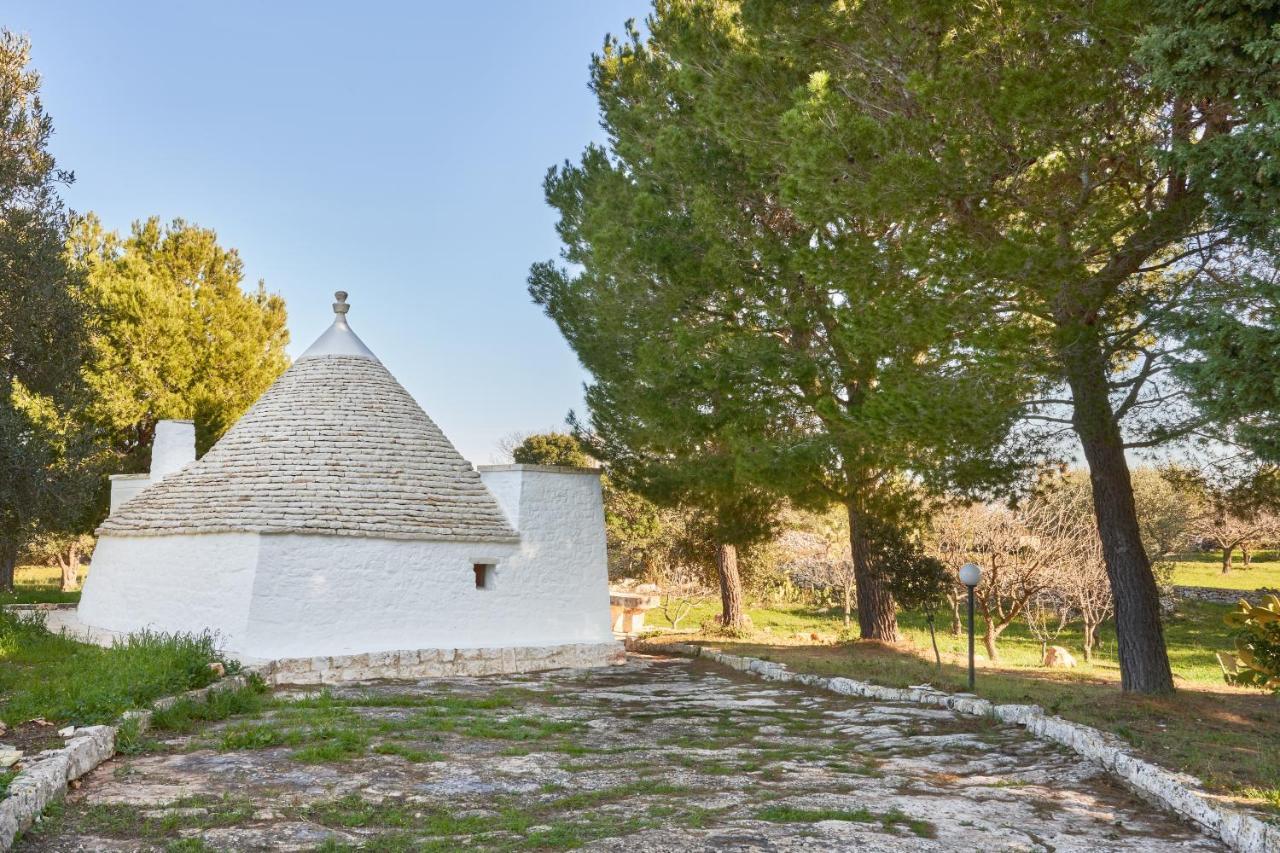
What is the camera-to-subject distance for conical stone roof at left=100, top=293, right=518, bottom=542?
42.4ft

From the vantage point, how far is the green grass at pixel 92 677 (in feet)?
24.6

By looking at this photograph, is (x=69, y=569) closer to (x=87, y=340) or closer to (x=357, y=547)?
(x=87, y=340)

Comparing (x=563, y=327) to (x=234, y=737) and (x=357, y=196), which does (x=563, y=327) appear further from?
(x=234, y=737)

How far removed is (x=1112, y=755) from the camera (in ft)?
21.5

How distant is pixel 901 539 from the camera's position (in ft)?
50.2

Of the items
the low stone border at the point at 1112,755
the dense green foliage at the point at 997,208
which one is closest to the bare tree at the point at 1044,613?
the low stone border at the point at 1112,755

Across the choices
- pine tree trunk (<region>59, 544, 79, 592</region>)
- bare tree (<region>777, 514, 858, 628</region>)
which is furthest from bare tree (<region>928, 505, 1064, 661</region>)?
pine tree trunk (<region>59, 544, 79, 592</region>)

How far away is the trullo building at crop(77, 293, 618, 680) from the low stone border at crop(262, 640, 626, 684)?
3 cm

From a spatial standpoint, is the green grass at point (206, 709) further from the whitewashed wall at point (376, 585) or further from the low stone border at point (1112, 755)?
the low stone border at point (1112, 755)

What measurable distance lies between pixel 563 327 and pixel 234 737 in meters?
12.4

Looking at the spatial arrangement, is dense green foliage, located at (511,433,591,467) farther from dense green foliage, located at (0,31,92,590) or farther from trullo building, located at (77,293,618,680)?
dense green foliage, located at (0,31,92,590)

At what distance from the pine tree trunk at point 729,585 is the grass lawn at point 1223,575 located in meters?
16.9

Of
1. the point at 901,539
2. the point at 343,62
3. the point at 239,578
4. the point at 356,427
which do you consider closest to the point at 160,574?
the point at 239,578

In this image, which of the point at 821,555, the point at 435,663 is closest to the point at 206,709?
the point at 435,663
